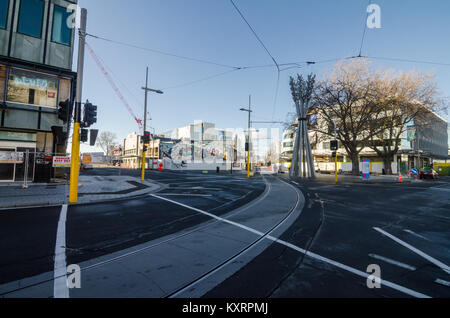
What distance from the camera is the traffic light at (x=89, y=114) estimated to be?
8.52 m

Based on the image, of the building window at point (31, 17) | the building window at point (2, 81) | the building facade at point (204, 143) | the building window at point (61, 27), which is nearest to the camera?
the building window at point (2, 81)

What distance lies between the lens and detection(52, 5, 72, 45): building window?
14.3 meters

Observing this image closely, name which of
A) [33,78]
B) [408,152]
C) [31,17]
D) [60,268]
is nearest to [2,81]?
[33,78]

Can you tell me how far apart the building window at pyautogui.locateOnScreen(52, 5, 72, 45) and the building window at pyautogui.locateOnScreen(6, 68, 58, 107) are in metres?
2.75

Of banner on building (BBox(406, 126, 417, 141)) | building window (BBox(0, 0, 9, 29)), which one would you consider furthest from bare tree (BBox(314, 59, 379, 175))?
building window (BBox(0, 0, 9, 29))

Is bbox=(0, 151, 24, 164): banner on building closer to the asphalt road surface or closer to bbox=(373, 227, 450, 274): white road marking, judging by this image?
the asphalt road surface

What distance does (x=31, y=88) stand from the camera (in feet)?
45.3

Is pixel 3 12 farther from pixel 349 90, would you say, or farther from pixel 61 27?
pixel 349 90

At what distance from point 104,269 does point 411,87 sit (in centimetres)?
3803

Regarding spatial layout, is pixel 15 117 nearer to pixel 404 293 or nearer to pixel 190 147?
pixel 404 293

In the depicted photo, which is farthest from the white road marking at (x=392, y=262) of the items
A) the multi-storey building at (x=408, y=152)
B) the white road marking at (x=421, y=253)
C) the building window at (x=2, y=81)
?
the multi-storey building at (x=408, y=152)

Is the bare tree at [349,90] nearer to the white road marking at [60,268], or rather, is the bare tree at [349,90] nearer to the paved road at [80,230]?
the paved road at [80,230]

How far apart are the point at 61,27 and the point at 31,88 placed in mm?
4893

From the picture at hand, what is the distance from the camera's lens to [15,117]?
1320 cm
